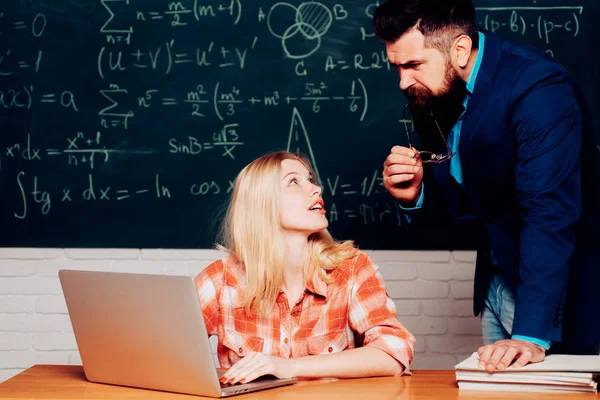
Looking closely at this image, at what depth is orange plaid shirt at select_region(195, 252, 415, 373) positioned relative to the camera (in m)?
1.98

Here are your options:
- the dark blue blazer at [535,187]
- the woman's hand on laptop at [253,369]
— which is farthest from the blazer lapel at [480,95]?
the woman's hand on laptop at [253,369]

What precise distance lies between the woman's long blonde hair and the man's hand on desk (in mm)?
624

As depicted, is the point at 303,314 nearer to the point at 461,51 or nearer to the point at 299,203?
the point at 299,203

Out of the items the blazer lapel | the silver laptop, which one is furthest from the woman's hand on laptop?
the blazer lapel

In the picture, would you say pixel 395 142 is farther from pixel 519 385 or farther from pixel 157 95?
pixel 519 385

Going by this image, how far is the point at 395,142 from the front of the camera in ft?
10.1

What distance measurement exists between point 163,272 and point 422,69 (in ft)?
5.15

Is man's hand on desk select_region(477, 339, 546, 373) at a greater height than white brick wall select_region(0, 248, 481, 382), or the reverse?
man's hand on desk select_region(477, 339, 546, 373)

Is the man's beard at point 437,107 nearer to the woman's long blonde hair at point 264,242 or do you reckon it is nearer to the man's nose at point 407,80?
the man's nose at point 407,80

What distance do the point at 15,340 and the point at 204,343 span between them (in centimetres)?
204

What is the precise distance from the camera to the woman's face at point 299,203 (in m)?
2.08

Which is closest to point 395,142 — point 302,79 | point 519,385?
point 302,79

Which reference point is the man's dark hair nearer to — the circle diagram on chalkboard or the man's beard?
the man's beard

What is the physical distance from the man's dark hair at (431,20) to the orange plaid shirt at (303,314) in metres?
0.62
